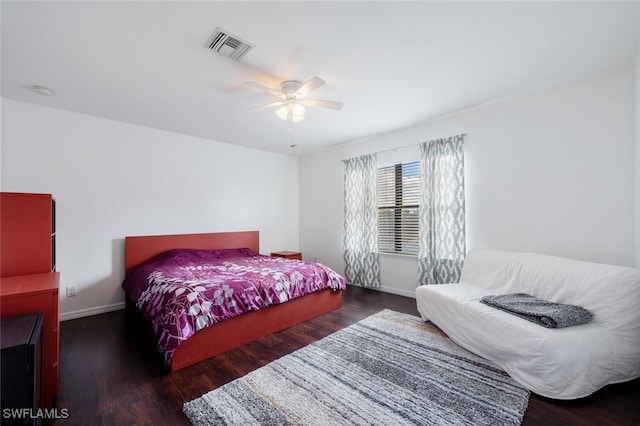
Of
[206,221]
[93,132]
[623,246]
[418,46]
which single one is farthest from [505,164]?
Result: [93,132]

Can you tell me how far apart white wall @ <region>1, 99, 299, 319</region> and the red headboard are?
12 cm

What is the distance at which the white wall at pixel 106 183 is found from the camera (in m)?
3.10

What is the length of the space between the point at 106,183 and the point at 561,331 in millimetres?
4989

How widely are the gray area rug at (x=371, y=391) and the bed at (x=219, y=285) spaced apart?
532 millimetres

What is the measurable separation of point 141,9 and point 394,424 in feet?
9.90

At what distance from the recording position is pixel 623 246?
7.95 ft

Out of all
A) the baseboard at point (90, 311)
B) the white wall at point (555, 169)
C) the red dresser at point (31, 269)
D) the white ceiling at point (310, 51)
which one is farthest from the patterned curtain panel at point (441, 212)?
the baseboard at point (90, 311)

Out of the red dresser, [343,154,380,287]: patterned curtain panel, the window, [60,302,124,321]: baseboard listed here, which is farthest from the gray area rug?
[60,302,124,321]: baseboard

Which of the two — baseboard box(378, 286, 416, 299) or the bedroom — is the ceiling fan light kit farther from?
baseboard box(378, 286, 416, 299)

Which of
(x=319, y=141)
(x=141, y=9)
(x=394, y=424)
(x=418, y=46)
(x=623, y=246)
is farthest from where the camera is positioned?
(x=319, y=141)

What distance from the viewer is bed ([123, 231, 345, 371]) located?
2.33 meters

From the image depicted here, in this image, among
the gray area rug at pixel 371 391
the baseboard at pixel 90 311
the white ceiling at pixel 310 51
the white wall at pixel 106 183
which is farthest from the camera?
the baseboard at pixel 90 311

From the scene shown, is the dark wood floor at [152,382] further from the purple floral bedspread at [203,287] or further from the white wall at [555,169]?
the white wall at [555,169]

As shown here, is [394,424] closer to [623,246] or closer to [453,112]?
[623,246]
